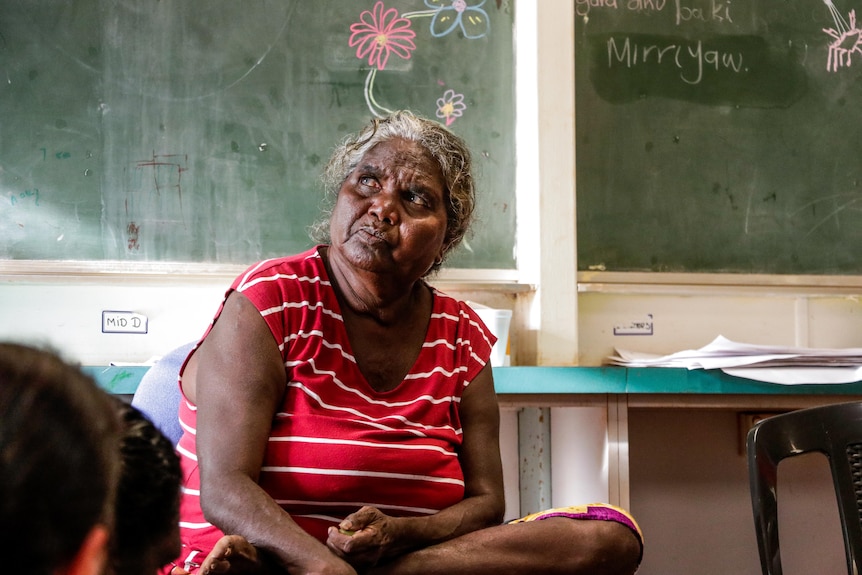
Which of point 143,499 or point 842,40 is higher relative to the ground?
point 842,40

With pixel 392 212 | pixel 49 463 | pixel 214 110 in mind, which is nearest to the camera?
pixel 49 463

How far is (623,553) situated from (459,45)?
5.08ft

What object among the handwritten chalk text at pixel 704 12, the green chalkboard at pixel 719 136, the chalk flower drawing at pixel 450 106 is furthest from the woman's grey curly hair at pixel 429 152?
the handwritten chalk text at pixel 704 12

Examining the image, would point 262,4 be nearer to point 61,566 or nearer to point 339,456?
point 339,456

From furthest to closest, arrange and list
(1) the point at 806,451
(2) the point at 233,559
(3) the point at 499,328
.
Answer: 1. (3) the point at 499,328
2. (1) the point at 806,451
3. (2) the point at 233,559

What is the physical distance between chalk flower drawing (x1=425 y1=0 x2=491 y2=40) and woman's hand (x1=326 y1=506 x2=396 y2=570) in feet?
5.13

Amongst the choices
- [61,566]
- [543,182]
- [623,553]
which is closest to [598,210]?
[543,182]

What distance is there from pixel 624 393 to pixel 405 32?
1.20m

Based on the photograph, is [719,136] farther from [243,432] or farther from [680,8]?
[243,432]

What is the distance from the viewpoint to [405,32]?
222 cm

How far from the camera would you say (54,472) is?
0.35 m

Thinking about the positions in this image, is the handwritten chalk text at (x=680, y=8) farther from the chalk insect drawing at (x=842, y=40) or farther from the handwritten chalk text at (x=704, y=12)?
the chalk insect drawing at (x=842, y=40)

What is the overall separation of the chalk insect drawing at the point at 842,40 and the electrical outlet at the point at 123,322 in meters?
2.20

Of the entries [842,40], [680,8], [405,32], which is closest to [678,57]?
[680,8]
